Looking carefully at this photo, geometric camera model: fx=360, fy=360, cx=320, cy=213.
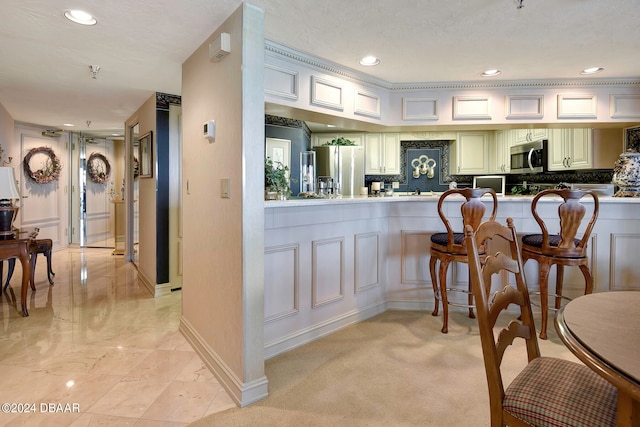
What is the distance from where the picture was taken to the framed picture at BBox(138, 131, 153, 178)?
13.2 ft

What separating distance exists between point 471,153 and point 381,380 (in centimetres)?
512

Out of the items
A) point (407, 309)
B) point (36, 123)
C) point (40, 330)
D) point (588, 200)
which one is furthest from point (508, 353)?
point (36, 123)

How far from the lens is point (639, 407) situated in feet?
2.43

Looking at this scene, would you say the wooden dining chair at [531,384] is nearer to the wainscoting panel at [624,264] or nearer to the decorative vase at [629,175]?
the wainscoting panel at [624,264]

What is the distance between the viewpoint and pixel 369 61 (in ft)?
9.60

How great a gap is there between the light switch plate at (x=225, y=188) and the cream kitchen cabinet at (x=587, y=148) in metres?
4.25

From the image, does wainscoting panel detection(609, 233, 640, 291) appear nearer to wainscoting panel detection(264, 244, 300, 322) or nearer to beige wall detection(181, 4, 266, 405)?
wainscoting panel detection(264, 244, 300, 322)

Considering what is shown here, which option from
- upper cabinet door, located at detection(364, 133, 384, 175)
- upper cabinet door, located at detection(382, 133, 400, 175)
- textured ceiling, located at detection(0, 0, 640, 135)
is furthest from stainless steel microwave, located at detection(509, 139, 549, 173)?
upper cabinet door, located at detection(364, 133, 384, 175)

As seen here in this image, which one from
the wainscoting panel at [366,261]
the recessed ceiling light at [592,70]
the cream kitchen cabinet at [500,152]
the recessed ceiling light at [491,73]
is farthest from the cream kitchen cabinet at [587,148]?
the wainscoting panel at [366,261]

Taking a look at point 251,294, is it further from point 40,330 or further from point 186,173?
point 40,330

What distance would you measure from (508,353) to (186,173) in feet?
8.66

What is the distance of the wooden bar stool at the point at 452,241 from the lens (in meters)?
2.64

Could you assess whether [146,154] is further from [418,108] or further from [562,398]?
[562,398]

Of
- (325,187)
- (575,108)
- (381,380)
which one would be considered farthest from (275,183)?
(575,108)
